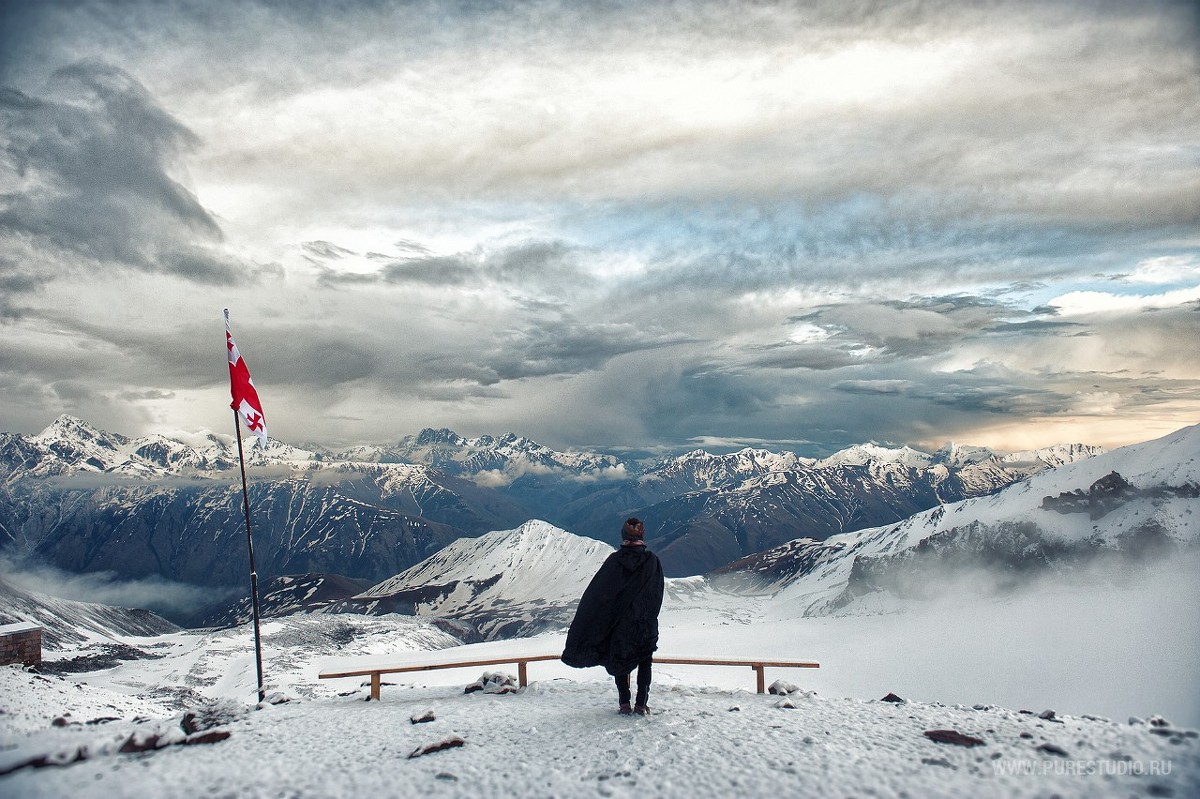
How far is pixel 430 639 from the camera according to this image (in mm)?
183375

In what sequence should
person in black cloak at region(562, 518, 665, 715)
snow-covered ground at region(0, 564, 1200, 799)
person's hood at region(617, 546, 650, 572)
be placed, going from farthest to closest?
1. person's hood at region(617, 546, 650, 572)
2. person in black cloak at region(562, 518, 665, 715)
3. snow-covered ground at region(0, 564, 1200, 799)

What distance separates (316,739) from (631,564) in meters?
6.93

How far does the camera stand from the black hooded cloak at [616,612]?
41.5ft

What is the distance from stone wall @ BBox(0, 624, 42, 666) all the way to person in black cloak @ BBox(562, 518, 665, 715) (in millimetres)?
23904

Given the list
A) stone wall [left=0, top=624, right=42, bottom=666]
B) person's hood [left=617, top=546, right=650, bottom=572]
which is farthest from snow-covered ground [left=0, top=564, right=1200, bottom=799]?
person's hood [left=617, top=546, right=650, bottom=572]

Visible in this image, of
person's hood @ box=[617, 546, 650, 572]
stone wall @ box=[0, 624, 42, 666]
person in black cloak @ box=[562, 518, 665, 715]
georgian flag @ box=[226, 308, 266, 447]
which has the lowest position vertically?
stone wall @ box=[0, 624, 42, 666]

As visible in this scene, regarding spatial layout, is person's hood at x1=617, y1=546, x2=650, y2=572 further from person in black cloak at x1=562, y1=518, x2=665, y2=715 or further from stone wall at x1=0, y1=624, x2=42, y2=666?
stone wall at x1=0, y1=624, x2=42, y2=666

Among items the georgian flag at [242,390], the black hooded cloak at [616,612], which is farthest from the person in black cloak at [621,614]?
the georgian flag at [242,390]

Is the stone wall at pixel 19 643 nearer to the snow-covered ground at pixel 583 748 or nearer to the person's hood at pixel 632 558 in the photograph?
the snow-covered ground at pixel 583 748

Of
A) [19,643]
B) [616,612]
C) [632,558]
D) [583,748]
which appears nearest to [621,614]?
[616,612]

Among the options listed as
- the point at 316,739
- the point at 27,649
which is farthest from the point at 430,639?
the point at 316,739

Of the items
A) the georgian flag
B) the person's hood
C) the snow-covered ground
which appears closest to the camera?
the snow-covered ground

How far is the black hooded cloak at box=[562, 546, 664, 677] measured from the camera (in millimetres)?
12648

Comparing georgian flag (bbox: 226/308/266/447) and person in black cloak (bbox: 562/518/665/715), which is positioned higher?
georgian flag (bbox: 226/308/266/447)
